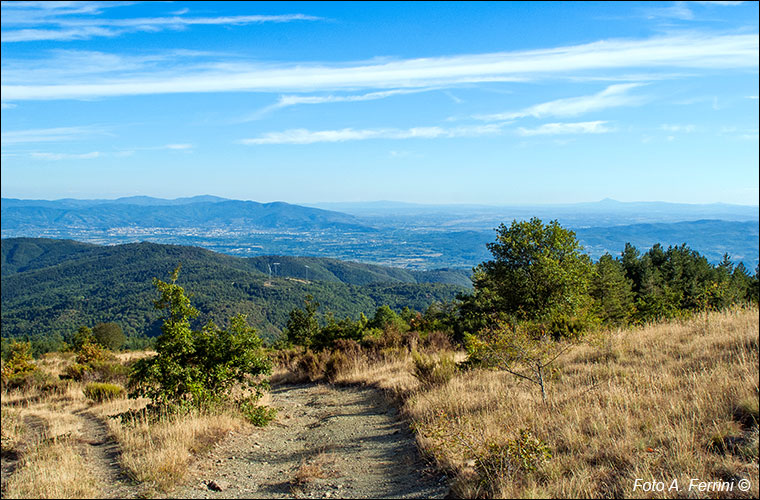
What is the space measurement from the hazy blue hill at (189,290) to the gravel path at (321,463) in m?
85.8

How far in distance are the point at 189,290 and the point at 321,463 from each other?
149219 mm

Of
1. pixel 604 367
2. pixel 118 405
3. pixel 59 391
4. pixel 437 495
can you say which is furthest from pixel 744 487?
pixel 59 391

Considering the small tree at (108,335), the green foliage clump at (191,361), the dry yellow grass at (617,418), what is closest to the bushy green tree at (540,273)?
the dry yellow grass at (617,418)

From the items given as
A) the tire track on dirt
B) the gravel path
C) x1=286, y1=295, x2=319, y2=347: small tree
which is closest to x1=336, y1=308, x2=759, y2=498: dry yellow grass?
the gravel path

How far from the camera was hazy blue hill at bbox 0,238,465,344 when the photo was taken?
112125 millimetres

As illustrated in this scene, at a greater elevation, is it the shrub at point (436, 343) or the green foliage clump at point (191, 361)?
the green foliage clump at point (191, 361)

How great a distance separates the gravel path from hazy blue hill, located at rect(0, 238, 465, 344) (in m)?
85.8

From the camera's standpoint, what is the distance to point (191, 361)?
7582mm

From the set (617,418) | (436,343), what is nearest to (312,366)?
(436,343)

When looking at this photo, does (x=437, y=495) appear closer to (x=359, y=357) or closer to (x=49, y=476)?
(x=49, y=476)

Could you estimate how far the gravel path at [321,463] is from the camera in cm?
429

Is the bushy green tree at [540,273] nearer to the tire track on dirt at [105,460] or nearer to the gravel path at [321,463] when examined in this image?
the gravel path at [321,463]

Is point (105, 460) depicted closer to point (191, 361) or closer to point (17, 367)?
point (191, 361)

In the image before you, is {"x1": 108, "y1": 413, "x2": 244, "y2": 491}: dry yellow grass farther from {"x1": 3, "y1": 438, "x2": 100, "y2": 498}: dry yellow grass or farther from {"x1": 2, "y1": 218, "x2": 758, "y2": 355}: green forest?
{"x1": 2, "y1": 218, "x2": 758, "y2": 355}: green forest
